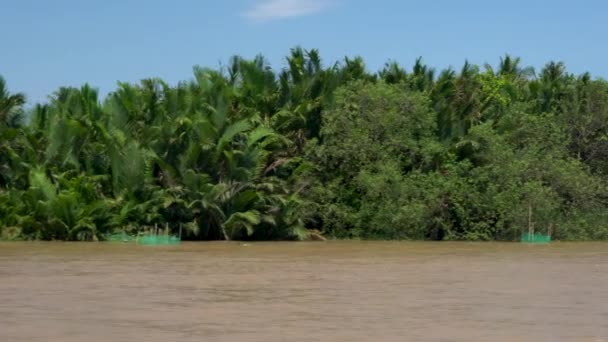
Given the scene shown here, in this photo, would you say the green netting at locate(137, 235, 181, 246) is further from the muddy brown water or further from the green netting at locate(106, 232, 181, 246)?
the muddy brown water

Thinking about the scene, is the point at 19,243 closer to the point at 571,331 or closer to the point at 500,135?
the point at 500,135

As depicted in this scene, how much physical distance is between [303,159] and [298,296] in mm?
18955

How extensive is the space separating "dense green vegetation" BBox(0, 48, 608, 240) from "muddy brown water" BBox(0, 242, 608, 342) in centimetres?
578

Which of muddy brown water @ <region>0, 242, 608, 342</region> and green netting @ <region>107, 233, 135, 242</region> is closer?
muddy brown water @ <region>0, 242, 608, 342</region>

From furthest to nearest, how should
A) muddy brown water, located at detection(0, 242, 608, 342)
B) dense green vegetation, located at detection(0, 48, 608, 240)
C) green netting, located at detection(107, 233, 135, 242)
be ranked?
dense green vegetation, located at detection(0, 48, 608, 240)
green netting, located at detection(107, 233, 135, 242)
muddy brown water, located at detection(0, 242, 608, 342)

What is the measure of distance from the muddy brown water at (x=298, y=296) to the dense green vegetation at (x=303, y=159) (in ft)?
19.0

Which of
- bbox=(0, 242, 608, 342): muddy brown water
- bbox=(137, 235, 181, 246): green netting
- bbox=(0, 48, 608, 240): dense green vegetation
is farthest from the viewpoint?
bbox=(0, 48, 608, 240): dense green vegetation

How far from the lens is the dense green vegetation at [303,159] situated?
28438mm

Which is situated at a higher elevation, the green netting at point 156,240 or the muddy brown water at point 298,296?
the green netting at point 156,240

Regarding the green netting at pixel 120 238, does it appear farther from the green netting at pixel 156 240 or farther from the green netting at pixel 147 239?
the green netting at pixel 156 240

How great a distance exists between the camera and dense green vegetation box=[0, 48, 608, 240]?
28.4m

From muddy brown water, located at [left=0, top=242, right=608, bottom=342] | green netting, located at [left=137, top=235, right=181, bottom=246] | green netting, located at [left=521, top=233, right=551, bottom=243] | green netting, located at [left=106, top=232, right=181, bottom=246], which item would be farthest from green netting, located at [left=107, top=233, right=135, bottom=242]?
green netting, located at [left=521, top=233, right=551, bottom=243]

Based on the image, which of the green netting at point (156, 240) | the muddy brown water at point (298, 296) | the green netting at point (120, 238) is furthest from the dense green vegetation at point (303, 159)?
the muddy brown water at point (298, 296)

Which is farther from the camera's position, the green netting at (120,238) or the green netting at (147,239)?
the green netting at (120,238)
